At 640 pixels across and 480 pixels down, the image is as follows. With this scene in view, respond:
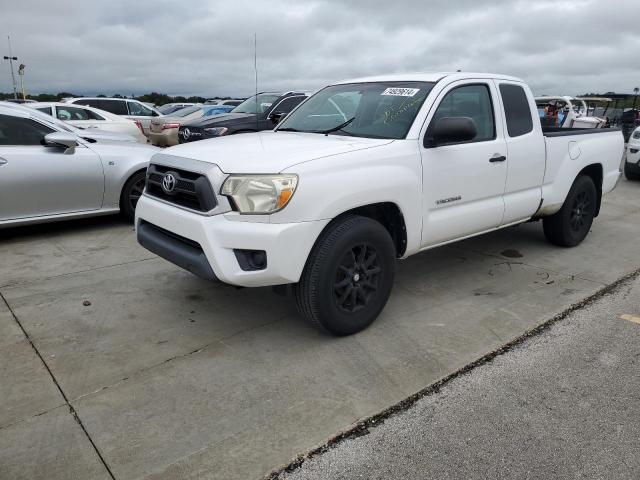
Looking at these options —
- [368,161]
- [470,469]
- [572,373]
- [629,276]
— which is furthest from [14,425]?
[629,276]

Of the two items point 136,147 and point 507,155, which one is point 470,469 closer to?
point 507,155

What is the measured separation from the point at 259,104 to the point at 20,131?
6.76m

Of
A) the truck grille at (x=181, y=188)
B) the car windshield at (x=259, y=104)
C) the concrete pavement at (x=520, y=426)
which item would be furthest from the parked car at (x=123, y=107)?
the concrete pavement at (x=520, y=426)

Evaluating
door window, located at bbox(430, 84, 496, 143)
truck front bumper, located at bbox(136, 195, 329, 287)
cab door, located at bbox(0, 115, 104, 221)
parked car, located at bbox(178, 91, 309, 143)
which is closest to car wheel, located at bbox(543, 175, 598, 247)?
door window, located at bbox(430, 84, 496, 143)

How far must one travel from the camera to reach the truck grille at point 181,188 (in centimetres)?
322

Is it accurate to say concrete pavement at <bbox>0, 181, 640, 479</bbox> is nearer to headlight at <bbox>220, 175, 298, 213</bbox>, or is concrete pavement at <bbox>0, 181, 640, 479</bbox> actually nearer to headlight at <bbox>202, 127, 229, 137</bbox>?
headlight at <bbox>220, 175, 298, 213</bbox>

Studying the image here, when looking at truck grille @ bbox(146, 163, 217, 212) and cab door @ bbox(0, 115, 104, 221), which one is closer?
truck grille @ bbox(146, 163, 217, 212)

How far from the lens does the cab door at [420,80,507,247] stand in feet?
12.8

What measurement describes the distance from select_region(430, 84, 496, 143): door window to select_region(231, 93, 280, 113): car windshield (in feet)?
24.0

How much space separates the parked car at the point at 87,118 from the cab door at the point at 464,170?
927 cm

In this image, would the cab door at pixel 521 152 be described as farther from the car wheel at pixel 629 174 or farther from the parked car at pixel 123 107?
the parked car at pixel 123 107

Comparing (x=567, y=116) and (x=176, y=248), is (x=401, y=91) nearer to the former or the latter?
(x=176, y=248)

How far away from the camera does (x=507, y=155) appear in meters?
4.52

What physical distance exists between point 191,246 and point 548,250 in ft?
13.5
